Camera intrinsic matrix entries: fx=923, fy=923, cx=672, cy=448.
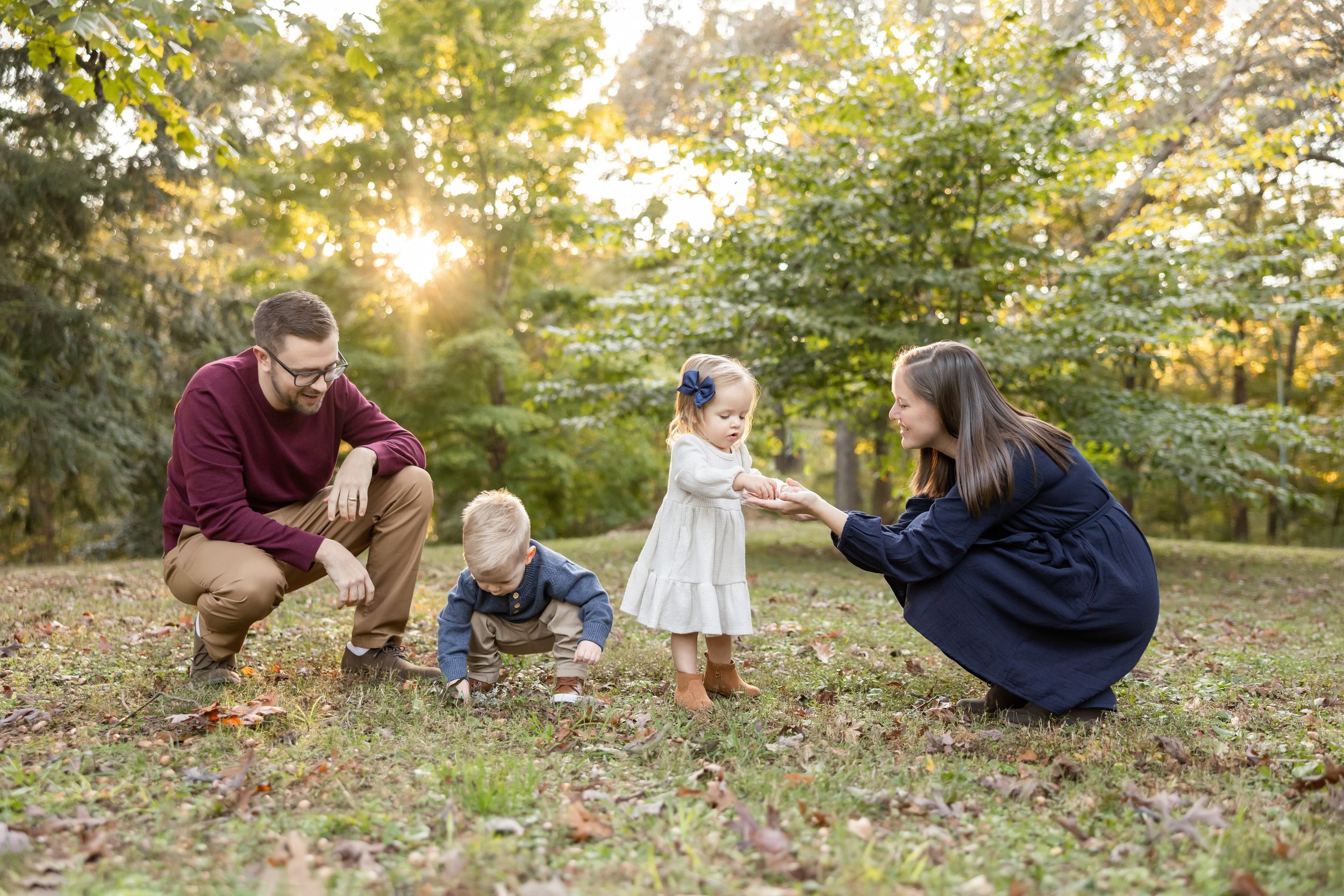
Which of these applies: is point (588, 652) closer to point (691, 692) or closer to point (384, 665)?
point (691, 692)

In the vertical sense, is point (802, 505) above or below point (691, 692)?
above

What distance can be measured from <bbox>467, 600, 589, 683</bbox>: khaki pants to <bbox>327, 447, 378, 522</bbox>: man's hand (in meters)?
0.75

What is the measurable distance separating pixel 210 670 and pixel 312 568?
704mm

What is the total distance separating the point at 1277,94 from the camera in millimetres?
13359

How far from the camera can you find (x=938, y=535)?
3.85 m

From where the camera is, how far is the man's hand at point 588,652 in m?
4.02

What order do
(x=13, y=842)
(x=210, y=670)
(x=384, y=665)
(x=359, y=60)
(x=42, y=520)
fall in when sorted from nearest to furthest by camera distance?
(x=13, y=842)
(x=210, y=670)
(x=384, y=665)
(x=359, y=60)
(x=42, y=520)

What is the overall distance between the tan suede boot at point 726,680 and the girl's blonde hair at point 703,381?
1.05 m

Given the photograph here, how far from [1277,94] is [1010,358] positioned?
839 centimetres

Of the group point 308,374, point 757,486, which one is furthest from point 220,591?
point 757,486

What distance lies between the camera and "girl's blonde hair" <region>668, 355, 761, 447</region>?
4043mm

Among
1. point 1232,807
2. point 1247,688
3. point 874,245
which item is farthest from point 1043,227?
point 1232,807

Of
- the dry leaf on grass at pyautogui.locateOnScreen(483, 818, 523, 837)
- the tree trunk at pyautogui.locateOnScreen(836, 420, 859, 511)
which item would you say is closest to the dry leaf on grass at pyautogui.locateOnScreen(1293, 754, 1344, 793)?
the dry leaf on grass at pyautogui.locateOnScreen(483, 818, 523, 837)

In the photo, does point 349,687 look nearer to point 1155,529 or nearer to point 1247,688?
point 1247,688
